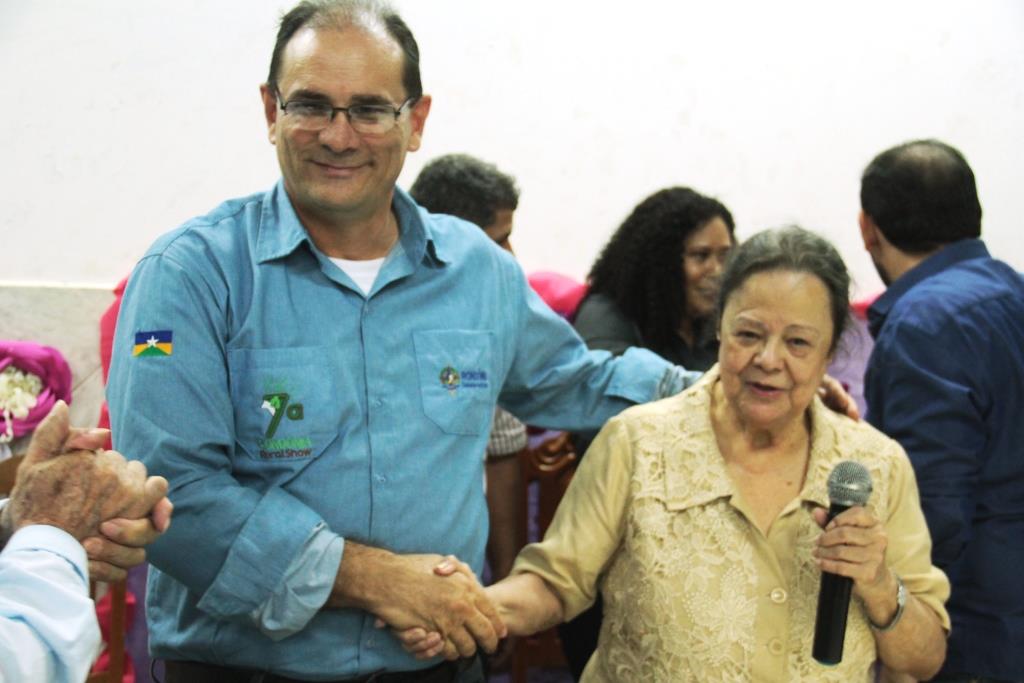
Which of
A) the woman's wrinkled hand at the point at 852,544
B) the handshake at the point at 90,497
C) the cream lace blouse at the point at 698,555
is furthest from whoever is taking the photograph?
the cream lace blouse at the point at 698,555

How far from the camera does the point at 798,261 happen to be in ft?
6.75

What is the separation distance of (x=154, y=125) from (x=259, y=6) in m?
0.50

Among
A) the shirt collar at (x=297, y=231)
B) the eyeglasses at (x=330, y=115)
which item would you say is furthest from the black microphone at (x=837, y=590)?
the eyeglasses at (x=330, y=115)

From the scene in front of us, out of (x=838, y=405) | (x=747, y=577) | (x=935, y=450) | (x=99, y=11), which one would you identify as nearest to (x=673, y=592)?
(x=747, y=577)

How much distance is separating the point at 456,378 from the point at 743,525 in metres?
0.58

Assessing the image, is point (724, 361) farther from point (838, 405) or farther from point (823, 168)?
point (823, 168)

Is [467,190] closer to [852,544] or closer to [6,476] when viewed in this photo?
[6,476]

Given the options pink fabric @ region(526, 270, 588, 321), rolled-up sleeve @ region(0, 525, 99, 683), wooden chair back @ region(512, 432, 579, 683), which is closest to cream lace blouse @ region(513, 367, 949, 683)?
rolled-up sleeve @ region(0, 525, 99, 683)

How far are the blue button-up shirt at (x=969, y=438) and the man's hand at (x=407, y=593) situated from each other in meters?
1.08

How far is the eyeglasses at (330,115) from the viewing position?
1812mm

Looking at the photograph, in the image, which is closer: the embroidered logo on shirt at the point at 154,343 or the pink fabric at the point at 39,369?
the embroidered logo on shirt at the point at 154,343

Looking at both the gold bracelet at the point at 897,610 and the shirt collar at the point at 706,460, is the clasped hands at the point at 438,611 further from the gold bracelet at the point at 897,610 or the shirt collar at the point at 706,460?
the gold bracelet at the point at 897,610

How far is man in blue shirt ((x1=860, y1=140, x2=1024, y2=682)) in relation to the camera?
234 cm

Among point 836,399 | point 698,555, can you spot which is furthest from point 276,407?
point 836,399
